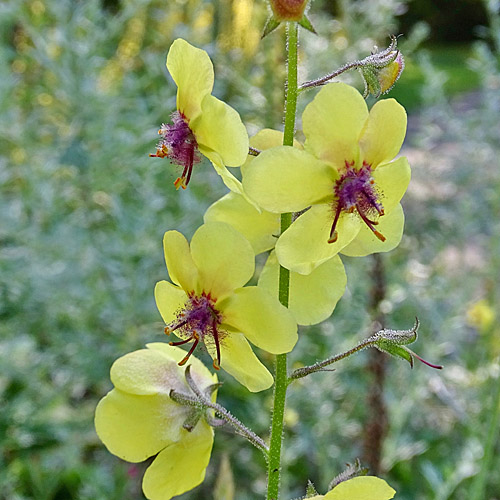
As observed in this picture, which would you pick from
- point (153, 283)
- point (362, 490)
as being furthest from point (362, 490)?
point (153, 283)

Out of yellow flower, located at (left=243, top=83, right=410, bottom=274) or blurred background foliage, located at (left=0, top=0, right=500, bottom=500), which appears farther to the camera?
blurred background foliage, located at (left=0, top=0, right=500, bottom=500)

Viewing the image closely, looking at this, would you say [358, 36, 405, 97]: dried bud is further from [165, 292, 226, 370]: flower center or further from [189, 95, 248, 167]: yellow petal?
[165, 292, 226, 370]: flower center

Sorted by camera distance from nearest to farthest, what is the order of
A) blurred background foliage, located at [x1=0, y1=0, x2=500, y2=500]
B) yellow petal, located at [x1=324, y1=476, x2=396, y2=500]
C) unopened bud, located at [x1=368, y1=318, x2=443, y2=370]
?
yellow petal, located at [x1=324, y1=476, x2=396, y2=500] < unopened bud, located at [x1=368, y1=318, x2=443, y2=370] < blurred background foliage, located at [x1=0, y1=0, x2=500, y2=500]

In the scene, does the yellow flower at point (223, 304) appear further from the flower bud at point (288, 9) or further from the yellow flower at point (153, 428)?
the flower bud at point (288, 9)

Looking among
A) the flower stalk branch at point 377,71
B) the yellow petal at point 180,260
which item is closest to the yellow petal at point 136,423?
the yellow petal at point 180,260

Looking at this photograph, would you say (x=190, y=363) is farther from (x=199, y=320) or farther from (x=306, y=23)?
(x=306, y=23)

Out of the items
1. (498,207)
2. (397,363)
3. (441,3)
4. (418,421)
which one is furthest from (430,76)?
(441,3)

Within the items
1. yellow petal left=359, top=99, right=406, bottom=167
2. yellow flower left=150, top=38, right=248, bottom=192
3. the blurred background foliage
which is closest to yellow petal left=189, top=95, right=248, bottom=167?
yellow flower left=150, top=38, right=248, bottom=192

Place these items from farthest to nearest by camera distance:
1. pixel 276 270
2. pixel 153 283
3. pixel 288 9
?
1. pixel 153 283
2. pixel 276 270
3. pixel 288 9
